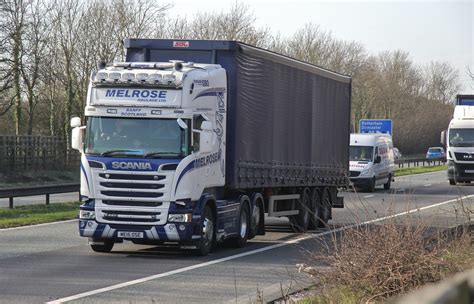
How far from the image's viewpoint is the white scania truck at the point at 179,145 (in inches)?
620

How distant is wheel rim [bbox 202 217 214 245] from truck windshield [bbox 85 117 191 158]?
1.30 metres

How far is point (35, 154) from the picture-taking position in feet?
159

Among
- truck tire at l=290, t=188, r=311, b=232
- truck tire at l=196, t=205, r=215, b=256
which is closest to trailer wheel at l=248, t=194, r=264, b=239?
truck tire at l=196, t=205, r=215, b=256

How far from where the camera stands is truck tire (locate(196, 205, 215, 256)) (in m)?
16.1

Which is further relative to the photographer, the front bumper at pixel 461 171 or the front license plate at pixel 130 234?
the front bumper at pixel 461 171

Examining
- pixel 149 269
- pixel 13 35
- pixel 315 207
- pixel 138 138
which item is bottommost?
pixel 149 269

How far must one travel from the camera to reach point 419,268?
395 inches

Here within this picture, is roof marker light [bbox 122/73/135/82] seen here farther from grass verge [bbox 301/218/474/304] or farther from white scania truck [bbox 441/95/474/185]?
white scania truck [bbox 441/95/474/185]

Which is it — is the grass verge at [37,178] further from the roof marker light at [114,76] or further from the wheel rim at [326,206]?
the roof marker light at [114,76]

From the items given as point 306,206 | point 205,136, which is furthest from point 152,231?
point 306,206

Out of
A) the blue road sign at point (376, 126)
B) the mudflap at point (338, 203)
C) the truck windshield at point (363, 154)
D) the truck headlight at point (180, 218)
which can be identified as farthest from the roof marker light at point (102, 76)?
the blue road sign at point (376, 126)

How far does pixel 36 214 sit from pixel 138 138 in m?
10.2

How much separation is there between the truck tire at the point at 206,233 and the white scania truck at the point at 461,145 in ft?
95.9

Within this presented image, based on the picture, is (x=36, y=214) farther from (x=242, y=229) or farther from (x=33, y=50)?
(x=33, y=50)
